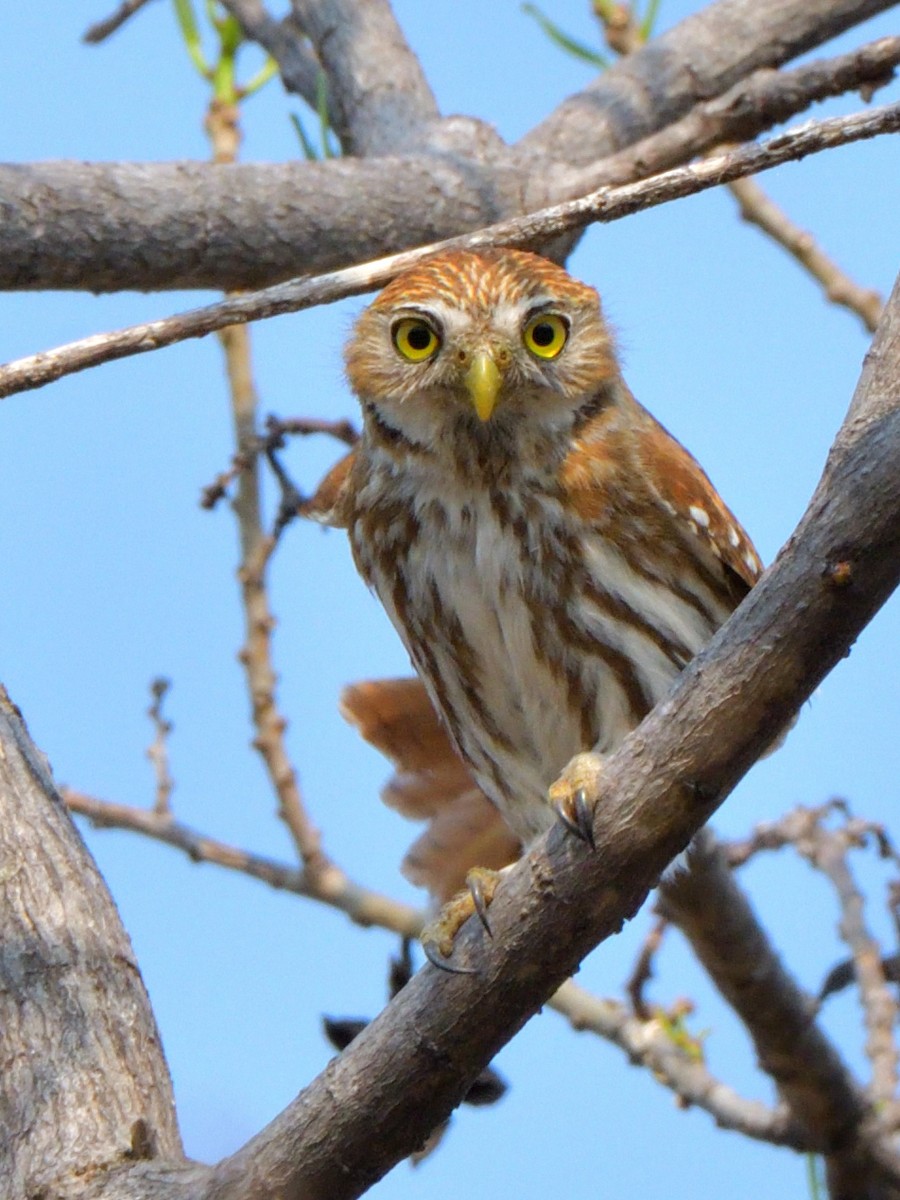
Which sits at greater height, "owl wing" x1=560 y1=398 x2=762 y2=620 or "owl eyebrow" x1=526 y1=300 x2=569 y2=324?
"owl eyebrow" x1=526 y1=300 x2=569 y2=324

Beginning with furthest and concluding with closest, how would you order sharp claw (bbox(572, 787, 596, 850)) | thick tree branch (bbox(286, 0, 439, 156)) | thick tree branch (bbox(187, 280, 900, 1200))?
thick tree branch (bbox(286, 0, 439, 156)) → sharp claw (bbox(572, 787, 596, 850)) → thick tree branch (bbox(187, 280, 900, 1200))

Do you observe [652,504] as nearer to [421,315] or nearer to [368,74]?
[421,315]

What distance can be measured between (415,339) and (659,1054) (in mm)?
2068

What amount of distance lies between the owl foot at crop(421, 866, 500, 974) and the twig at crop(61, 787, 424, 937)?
133 centimetres

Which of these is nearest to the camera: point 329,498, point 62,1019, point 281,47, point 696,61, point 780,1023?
point 62,1019

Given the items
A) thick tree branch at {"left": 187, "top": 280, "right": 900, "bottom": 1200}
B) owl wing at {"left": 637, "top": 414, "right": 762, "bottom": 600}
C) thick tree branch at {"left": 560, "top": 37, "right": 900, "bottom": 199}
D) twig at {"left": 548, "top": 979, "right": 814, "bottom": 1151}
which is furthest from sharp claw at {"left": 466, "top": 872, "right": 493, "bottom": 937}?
thick tree branch at {"left": 560, "top": 37, "right": 900, "bottom": 199}

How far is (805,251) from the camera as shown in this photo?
5.27 metres

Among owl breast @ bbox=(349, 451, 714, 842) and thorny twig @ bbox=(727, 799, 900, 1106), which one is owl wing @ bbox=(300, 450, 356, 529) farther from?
thorny twig @ bbox=(727, 799, 900, 1106)

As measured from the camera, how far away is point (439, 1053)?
2.58 meters

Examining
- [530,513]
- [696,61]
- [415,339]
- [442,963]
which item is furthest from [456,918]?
[696,61]

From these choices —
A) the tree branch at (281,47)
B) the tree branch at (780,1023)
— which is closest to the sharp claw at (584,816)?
the tree branch at (780,1023)

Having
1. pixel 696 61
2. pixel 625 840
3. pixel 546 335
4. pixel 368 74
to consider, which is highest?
pixel 368 74

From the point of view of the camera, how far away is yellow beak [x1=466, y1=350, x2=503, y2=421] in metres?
3.40

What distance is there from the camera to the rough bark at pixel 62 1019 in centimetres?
283
